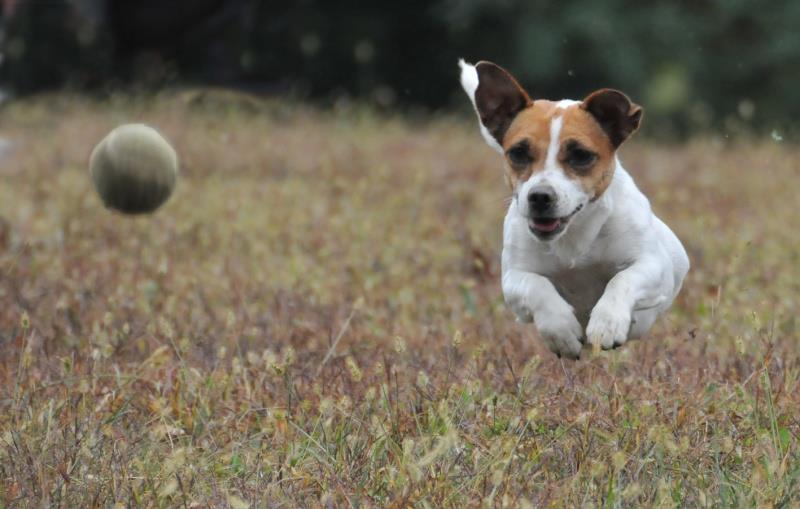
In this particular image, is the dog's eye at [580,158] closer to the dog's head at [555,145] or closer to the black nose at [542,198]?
the dog's head at [555,145]

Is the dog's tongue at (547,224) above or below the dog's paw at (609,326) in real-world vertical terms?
above

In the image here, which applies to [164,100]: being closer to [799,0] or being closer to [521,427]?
[799,0]

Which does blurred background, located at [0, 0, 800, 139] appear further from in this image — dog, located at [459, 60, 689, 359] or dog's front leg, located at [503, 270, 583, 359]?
dog's front leg, located at [503, 270, 583, 359]

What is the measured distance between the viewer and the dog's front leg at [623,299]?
13.5 feet

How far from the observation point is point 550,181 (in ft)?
13.8

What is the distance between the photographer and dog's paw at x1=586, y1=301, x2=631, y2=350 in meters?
4.11

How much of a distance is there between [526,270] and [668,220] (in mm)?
4254

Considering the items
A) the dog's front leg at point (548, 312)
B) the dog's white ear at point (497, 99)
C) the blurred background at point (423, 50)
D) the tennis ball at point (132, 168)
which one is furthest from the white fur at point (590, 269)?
the blurred background at point (423, 50)

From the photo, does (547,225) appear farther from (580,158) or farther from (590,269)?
(590,269)

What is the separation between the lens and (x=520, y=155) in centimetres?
439

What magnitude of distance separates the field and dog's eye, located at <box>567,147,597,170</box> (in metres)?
0.62

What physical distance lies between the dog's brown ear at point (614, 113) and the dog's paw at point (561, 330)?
0.61 meters

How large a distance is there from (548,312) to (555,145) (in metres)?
0.51

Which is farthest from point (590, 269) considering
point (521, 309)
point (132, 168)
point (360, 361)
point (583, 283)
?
point (132, 168)
